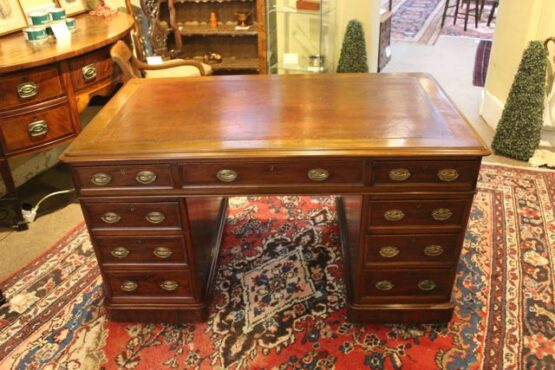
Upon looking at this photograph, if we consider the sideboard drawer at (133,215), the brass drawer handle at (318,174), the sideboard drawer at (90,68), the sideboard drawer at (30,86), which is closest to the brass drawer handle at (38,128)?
the sideboard drawer at (30,86)

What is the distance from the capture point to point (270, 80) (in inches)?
84.3

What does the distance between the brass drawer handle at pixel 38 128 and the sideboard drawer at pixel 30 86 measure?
4.3 inches

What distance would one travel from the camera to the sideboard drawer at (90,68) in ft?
8.20

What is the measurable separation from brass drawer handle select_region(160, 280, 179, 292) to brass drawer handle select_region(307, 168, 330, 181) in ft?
2.34

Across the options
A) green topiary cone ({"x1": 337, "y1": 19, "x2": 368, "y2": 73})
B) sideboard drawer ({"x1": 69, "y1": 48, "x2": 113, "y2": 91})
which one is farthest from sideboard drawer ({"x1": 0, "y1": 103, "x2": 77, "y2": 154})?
green topiary cone ({"x1": 337, "y1": 19, "x2": 368, "y2": 73})

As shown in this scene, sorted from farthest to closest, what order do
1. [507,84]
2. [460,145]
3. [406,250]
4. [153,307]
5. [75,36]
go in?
1. [507,84]
2. [75,36]
3. [153,307]
4. [406,250]
5. [460,145]

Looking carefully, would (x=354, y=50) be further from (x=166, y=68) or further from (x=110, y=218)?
(x=110, y=218)

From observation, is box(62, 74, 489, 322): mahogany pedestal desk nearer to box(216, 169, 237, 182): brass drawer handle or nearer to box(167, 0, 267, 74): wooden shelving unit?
box(216, 169, 237, 182): brass drawer handle

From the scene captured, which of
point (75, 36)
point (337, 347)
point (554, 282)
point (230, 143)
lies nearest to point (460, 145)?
point (230, 143)

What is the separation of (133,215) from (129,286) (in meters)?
0.34

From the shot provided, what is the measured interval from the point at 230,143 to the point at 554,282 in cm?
161

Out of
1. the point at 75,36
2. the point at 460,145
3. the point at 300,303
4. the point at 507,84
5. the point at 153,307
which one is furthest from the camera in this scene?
the point at 507,84

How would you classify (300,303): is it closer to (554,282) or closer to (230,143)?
(230,143)

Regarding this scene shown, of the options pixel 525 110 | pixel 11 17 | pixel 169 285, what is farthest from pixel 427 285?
pixel 11 17
